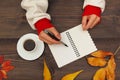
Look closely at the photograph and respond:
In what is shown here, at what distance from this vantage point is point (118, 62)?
114 centimetres

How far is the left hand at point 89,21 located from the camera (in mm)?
1141

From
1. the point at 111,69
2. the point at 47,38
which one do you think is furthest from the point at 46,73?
the point at 111,69

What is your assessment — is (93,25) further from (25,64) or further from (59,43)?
(25,64)

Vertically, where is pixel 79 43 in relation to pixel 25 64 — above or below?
above

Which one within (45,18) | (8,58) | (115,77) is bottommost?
(8,58)

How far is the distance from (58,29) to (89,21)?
0.16 meters

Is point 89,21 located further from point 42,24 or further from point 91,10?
point 42,24

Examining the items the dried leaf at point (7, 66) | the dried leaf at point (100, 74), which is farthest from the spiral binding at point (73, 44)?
the dried leaf at point (7, 66)

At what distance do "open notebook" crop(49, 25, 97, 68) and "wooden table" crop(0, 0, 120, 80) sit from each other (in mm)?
21

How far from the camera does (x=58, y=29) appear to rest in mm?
1221

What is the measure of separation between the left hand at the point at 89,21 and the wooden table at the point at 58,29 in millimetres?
38

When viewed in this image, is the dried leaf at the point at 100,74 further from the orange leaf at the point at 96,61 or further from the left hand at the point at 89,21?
the left hand at the point at 89,21

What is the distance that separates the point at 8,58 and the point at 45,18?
0.84 ft

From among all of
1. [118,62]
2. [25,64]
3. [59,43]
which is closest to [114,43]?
[118,62]
